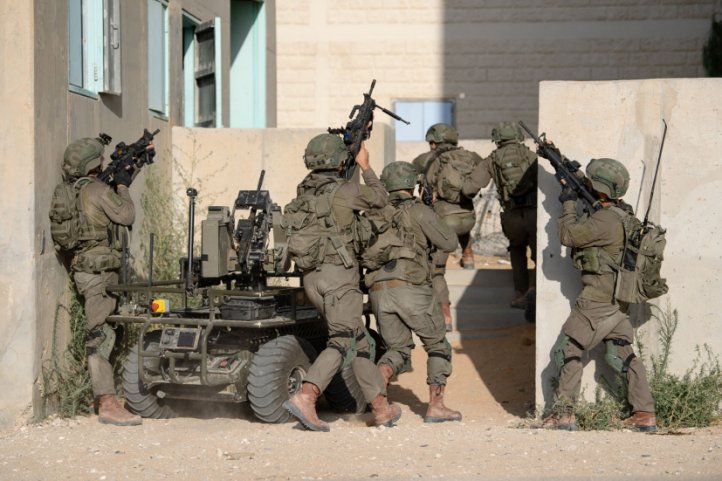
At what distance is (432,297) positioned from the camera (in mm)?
9391

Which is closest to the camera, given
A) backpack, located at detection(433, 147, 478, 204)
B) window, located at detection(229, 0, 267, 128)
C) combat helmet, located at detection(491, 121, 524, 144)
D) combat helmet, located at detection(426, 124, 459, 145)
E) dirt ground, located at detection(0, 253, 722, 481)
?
dirt ground, located at detection(0, 253, 722, 481)

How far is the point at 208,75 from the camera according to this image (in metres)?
15.0

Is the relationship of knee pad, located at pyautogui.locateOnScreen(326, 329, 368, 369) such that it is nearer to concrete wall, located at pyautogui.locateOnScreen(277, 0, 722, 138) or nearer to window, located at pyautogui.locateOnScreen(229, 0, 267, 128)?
window, located at pyautogui.locateOnScreen(229, 0, 267, 128)

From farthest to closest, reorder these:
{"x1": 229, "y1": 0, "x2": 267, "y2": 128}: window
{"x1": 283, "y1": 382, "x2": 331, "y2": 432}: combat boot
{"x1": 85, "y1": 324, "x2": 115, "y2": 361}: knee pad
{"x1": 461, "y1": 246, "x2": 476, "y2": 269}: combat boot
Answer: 1. {"x1": 229, "y1": 0, "x2": 267, "y2": 128}: window
2. {"x1": 461, "y1": 246, "x2": 476, "y2": 269}: combat boot
3. {"x1": 85, "y1": 324, "x2": 115, "y2": 361}: knee pad
4. {"x1": 283, "y1": 382, "x2": 331, "y2": 432}: combat boot

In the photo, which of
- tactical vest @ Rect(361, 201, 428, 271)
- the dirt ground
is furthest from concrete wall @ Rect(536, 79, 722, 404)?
tactical vest @ Rect(361, 201, 428, 271)

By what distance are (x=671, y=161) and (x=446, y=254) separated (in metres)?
2.88

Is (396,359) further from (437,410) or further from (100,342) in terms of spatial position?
(100,342)

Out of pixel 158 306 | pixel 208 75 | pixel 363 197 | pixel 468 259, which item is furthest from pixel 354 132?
pixel 208 75

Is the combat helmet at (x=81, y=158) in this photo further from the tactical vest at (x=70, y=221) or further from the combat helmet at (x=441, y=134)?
the combat helmet at (x=441, y=134)

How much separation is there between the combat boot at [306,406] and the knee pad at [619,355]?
6.57ft

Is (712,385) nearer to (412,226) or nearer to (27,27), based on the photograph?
(412,226)

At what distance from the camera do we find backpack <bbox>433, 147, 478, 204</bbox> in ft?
38.9

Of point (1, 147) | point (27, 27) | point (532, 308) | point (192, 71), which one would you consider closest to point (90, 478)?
point (1, 147)

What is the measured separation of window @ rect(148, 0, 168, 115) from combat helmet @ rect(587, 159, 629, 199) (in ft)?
16.5
